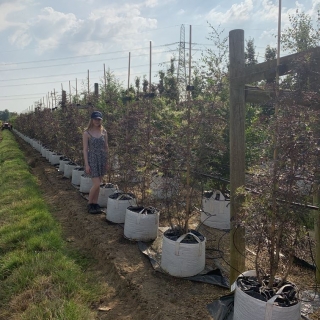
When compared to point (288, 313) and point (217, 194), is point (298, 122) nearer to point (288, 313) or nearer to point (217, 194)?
point (288, 313)

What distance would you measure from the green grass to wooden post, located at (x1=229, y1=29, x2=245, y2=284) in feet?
4.11

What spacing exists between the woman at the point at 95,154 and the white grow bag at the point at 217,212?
1.66 m

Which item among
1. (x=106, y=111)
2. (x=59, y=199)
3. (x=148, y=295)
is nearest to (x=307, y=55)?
(x=148, y=295)

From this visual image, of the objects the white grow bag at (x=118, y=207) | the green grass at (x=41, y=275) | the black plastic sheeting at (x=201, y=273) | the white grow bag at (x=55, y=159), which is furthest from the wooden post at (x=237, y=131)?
the white grow bag at (x=55, y=159)

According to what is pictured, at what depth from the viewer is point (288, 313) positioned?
1.97m

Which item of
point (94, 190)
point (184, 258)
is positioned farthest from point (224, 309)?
point (94, 190)

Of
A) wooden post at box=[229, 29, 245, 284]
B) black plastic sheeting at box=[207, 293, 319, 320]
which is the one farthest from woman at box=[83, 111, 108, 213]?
black plastic sheeting at box=[207, 293, 319, 320]

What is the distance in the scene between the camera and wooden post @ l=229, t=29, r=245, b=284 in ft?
8.52

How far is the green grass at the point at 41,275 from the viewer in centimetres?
251

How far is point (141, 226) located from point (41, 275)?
128 cm

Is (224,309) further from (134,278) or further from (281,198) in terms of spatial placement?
(134,278)

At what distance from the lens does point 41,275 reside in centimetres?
298

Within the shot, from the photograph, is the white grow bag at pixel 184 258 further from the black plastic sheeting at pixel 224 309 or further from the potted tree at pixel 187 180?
the black plastic sheeting at pixel 224 309

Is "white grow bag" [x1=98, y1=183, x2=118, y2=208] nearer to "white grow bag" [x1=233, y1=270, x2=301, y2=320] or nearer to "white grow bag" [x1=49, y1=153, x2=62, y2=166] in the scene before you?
"white grow bag" [x1=233, y1=270, x2=301, y2=320]
